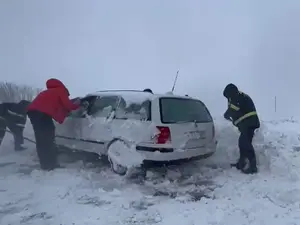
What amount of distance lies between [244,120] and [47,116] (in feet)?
13.4

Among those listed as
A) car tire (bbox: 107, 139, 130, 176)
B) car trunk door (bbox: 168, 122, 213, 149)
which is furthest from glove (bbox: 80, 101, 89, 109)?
car trunk door (bbox: 168, 122, 213, 149)

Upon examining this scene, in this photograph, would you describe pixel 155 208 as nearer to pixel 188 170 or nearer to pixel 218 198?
pixel 218 198

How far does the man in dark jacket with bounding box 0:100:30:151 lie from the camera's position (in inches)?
317

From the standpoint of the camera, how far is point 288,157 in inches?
270

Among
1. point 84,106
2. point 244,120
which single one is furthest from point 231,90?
point 84,106

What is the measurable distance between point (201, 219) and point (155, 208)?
73cm

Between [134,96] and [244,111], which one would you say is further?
[244,111]

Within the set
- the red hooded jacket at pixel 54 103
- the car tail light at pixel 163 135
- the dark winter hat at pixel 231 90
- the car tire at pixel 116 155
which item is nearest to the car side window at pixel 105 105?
the red hooded jacket at pixel 54 103

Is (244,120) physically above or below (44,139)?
above

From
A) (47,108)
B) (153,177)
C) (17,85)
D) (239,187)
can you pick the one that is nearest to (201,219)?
(239,187)

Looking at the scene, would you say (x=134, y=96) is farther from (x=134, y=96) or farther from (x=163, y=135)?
(x=163, y=135)

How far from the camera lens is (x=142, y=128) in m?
5.88

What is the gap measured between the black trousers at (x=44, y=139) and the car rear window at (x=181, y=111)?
8.37ft

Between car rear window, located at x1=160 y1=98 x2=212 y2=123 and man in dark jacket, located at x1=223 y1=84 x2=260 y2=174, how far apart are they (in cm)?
61
